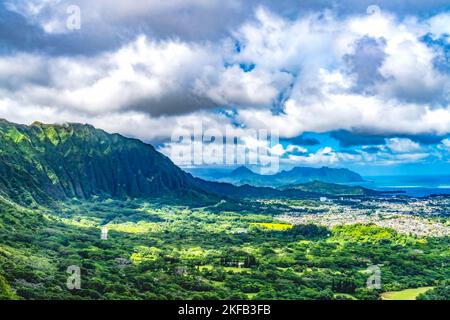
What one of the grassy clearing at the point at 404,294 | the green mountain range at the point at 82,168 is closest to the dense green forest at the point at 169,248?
the green mountain range at the point at 82,168

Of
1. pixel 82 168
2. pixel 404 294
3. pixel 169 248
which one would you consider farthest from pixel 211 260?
pixel 82 168

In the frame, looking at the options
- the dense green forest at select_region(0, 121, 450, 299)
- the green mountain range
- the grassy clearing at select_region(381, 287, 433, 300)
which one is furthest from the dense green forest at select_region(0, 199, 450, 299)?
the green mountain range

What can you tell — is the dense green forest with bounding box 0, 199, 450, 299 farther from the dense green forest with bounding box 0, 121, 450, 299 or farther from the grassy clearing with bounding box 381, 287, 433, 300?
the grassy clearing with bounding box 381, 287, 433, 300

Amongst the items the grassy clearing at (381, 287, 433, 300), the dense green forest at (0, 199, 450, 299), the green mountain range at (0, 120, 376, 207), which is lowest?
the grassy clearing at (381, 287, 433, 300)

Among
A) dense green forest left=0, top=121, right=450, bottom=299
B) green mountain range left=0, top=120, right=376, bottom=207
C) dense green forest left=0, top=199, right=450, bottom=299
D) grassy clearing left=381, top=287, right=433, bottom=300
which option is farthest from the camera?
green mountain range left=0, top=120, right=376, bottom=207

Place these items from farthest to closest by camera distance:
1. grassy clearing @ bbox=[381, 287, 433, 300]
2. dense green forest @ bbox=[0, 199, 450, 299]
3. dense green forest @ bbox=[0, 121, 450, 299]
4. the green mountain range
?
the green mountain range < dense green forest @ bbox=[0, 121, 450, 299] < grassy clearing @ bbox=[381, 287, 433, 300] < dense green forest @ bbox=[0, 199, 450, 299]

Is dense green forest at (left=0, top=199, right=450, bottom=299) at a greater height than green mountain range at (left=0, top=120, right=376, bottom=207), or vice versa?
green mountain range at (left=0, top=120, right=376, bottom=207)

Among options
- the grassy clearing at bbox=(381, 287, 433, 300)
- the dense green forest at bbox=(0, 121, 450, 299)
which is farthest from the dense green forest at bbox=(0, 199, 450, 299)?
the grassy clearing at bbox=(381, 287, 433, 300)

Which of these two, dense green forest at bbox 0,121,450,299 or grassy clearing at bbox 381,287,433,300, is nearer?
grassy clearing at bbox 381,287,433,300

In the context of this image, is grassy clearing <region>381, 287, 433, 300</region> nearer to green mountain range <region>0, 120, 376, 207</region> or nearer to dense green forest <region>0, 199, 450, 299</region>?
dense green forest <region>0, 199, 450, 299</region>

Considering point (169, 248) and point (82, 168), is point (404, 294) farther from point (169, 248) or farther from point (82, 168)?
point (82, 168)

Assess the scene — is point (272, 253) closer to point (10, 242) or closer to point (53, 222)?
point (10, 242)
